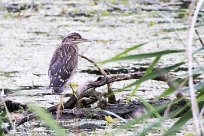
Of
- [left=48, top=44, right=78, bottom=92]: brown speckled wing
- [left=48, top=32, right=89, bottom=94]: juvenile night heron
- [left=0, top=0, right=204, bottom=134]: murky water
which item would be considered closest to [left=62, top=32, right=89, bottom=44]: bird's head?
[left=48, top=32, right=89, bottom=94]: juvenile night heron

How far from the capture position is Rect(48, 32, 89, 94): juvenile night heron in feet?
21.2

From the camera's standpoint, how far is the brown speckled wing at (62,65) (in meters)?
6.48

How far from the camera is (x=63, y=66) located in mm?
6762

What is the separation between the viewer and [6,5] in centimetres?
1365

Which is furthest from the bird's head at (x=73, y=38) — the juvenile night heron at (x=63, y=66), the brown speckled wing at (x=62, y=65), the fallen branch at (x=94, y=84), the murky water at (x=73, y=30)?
the fallen branch at (x=94, y=84)

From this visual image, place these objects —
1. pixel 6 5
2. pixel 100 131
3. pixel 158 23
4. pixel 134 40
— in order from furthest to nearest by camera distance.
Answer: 1. pixel 6 5
2. pixel 158 23
3. pixel 134 40
4. pixel 100 131

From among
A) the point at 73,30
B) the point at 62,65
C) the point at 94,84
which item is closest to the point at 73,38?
the point at 62,65

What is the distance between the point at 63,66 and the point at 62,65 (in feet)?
0.09

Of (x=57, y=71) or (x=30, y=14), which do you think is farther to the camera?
(x=30, y=14)

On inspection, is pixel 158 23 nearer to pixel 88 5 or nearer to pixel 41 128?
pixel 88 5

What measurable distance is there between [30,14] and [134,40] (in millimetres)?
2930

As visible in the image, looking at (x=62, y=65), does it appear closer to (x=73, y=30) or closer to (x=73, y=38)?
(x=73, y=38)

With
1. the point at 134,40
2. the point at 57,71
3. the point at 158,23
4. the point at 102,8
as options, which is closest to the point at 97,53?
the point at 134,40

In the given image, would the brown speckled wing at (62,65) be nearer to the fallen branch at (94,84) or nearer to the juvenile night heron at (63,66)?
the juvenile night heron at (63,66)
